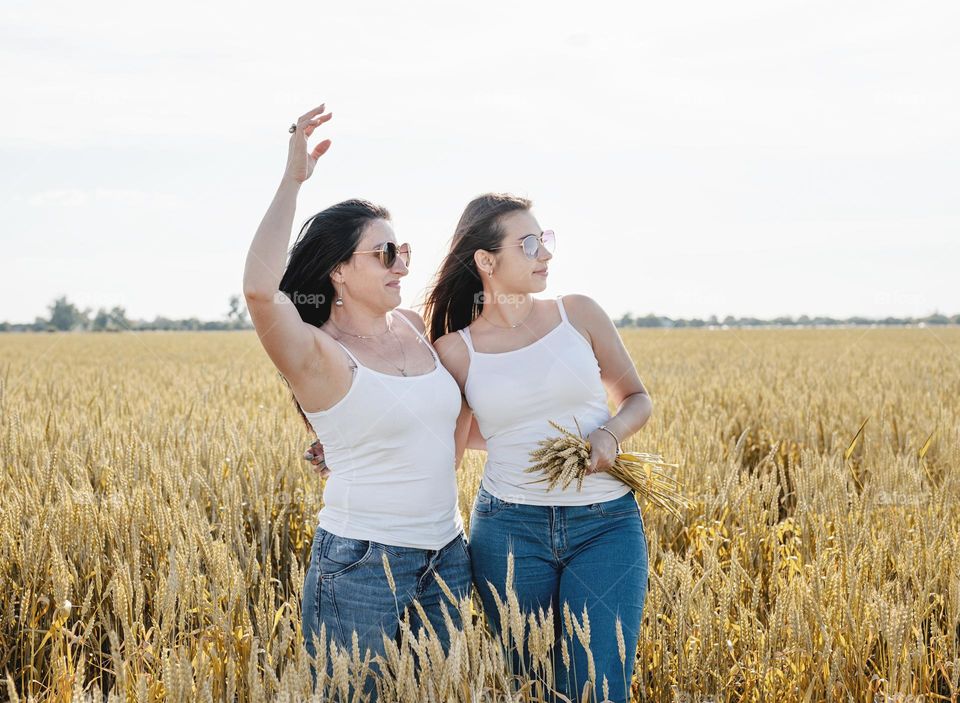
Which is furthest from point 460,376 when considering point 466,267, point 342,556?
point 342,556

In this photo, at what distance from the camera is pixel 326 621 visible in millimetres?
2125

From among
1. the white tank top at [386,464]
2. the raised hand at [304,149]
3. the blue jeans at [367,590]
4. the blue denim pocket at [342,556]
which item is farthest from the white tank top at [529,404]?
the raised hand at [304,149]

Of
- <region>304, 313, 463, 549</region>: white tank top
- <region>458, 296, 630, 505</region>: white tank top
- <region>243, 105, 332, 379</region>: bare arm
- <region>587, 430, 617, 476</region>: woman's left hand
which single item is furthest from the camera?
<region>458, 296, 630, 505</region>: white tank top

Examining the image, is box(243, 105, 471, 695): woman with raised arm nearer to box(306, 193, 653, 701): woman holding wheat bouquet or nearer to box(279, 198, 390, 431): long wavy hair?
box(279, 198, 390, 431): long wavy hair

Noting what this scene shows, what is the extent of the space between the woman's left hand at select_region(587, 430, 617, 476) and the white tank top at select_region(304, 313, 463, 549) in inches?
16.6

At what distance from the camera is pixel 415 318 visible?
2.88 metres

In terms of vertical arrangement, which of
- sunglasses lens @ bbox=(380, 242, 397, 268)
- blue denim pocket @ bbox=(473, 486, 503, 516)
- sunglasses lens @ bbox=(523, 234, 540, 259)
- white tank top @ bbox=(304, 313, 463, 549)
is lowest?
blue denim pocket @ bbox=(473, 486, 503, 516)

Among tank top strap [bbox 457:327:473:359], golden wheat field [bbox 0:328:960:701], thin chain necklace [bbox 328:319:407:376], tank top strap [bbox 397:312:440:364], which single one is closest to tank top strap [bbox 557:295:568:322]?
tank top strap [bbox 457:327:473:359]

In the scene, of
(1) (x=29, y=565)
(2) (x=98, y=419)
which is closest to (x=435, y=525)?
(1) (x=29, y=565)

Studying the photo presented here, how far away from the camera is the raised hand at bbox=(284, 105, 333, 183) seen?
221cm

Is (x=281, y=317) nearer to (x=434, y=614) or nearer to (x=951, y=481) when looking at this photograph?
(x=434, y=614)

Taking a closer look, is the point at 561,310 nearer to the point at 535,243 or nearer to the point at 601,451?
the point at 535,243

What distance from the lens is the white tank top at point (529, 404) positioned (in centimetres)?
246

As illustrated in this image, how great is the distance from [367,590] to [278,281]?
83 centimetres
